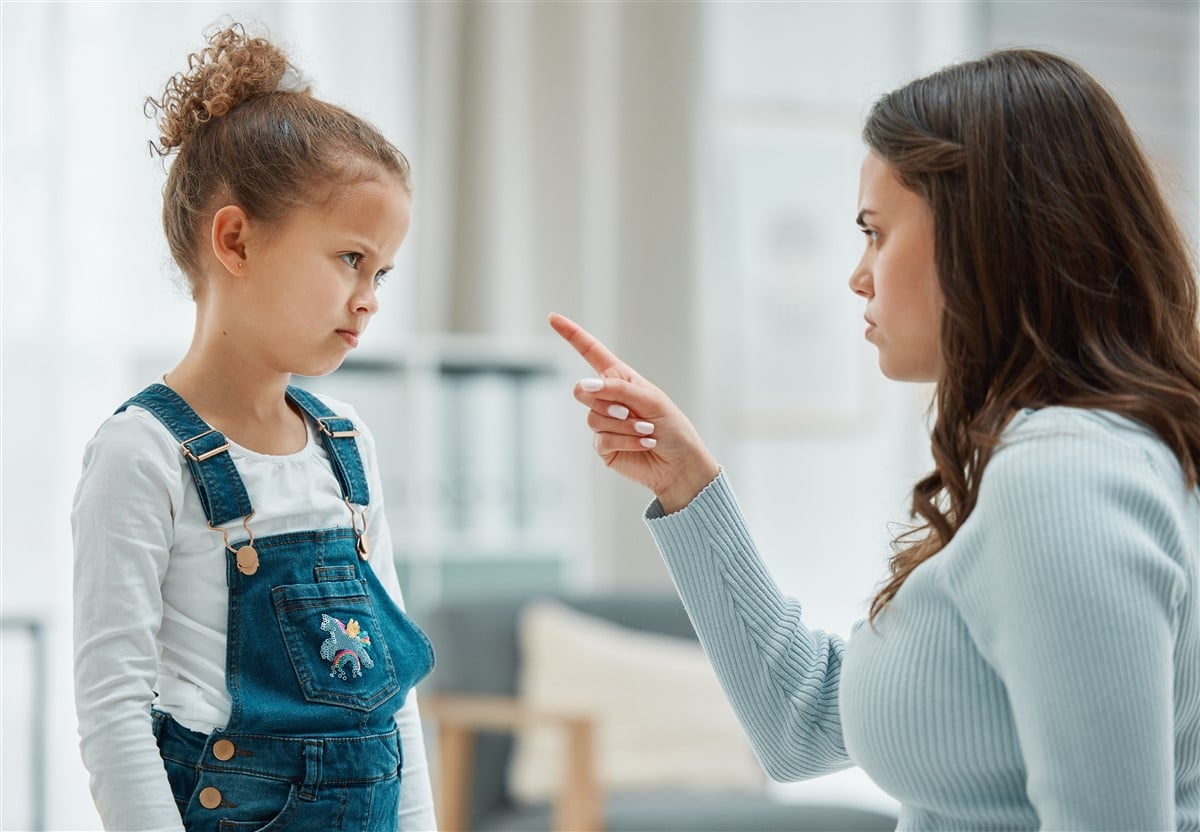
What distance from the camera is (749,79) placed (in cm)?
412

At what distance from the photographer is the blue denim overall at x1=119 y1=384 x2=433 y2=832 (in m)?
1.01

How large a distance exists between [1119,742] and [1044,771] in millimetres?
55

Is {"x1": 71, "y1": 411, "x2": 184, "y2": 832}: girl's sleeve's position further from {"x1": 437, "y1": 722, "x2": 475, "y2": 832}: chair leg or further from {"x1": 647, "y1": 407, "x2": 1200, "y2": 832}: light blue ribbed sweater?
{"x1": 437, "y1": 722, "x2": 475, "y2": 832}: chair leg

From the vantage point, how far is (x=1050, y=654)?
34.8 inches

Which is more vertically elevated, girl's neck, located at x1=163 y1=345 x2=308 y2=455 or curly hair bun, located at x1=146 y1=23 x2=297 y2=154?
curly hair bun, located at x1=146 y1=23 x2=297 y2=154

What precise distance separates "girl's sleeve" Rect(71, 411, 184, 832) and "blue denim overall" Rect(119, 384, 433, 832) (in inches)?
1.7

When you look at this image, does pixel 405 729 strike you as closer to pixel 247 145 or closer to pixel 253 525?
pixel 253 525

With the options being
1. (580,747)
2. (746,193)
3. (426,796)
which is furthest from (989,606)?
(746,193)

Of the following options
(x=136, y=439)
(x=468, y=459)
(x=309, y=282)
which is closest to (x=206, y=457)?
(x=136, y=439)

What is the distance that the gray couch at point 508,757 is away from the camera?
2646 millimetres

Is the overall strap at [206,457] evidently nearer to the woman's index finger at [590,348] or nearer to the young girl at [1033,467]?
the woman's index finger at [590,348]

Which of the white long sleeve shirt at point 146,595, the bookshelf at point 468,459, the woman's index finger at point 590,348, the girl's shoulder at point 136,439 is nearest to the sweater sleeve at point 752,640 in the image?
the woman's index finger at point 590,348

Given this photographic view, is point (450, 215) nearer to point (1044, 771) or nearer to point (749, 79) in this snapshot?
point (749, 79)

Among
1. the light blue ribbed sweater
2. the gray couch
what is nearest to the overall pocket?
Result: the light blue ribbed sweater
